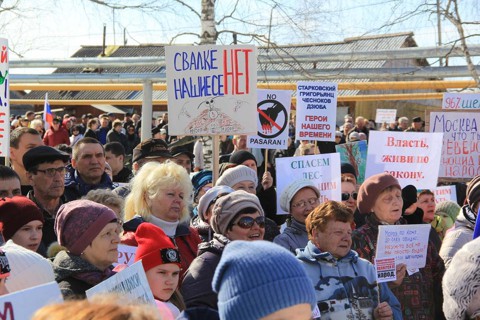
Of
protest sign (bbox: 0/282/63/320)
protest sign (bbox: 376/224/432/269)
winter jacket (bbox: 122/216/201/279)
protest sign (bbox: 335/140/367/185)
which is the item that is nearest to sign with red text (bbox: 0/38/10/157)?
winter jacket (bbox: 122/216/201/279)

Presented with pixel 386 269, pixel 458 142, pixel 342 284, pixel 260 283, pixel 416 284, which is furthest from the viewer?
pixel 458 142

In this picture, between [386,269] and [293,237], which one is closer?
[386,269]

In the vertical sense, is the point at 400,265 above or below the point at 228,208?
below

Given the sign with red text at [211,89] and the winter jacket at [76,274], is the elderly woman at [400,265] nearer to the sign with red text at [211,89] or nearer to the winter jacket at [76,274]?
the sign with red text at [211,89]

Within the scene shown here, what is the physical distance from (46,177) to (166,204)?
4.00ft

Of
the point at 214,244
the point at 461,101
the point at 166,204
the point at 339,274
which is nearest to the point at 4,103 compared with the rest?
the point at 166,204

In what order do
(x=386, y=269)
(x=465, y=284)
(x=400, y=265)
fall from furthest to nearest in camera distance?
(x=400, y=265) → (x=386, y=269) → (x=465, y=284)

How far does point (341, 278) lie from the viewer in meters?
5.16

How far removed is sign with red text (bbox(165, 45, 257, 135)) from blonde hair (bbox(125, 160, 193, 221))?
1962 millimetres

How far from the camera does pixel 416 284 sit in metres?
6.32

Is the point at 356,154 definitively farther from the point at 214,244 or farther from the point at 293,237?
the point at 214,244

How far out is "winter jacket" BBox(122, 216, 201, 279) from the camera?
5.62m

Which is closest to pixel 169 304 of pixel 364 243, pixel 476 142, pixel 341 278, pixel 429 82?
pixel 341 278

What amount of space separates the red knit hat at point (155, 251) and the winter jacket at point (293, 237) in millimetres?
1419
